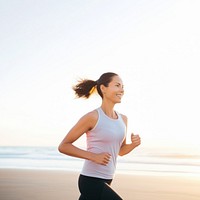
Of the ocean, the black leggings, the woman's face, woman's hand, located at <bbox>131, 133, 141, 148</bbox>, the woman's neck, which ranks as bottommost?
the ocean

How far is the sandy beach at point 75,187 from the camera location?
22.9 ft

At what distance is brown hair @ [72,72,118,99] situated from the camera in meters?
3.53

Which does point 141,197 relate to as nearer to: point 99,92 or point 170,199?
point 170,199

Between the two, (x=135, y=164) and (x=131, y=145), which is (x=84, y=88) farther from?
(x=135, y=164)

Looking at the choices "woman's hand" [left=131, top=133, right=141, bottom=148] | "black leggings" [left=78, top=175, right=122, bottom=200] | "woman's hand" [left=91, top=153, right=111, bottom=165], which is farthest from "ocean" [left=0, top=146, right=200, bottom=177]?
"woman's hand" [left=91, top=153, right=111, bottom=165]

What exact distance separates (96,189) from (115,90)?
0.78m

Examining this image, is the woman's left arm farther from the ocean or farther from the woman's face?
the ocean

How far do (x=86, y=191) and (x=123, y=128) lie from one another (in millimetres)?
561

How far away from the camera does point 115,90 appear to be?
3455 mm

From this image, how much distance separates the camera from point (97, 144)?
3.30 m

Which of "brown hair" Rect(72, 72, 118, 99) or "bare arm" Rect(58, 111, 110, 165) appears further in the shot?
"brown hair" Rect(72, 72, 118, 99)

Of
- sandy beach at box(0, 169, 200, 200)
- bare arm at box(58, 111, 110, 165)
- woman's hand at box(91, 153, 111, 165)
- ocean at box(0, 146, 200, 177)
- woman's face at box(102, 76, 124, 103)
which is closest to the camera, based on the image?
woman's hand at box(91, 153, 111, 165)

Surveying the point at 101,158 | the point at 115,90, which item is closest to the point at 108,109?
the point at 115,90

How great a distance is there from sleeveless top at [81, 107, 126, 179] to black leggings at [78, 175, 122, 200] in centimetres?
4
